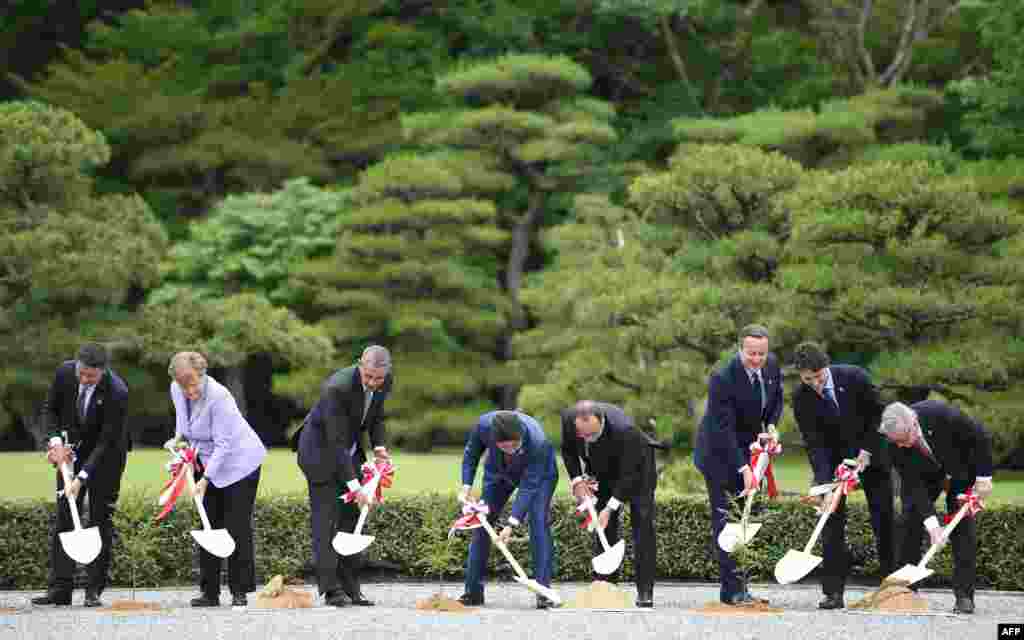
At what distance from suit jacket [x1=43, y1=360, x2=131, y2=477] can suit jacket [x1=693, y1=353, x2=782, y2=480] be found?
11.1ft

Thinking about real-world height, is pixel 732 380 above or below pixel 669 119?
below

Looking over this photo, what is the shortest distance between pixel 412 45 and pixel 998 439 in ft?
50.2

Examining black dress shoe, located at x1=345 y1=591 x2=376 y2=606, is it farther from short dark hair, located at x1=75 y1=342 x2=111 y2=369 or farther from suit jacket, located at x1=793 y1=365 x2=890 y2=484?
suit jacket, located at x1=793 y1=365 x2=890 y2=484

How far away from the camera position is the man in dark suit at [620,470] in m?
9.45

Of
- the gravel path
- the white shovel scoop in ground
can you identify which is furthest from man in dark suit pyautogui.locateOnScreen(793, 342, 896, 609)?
the white shovel scoop in ground

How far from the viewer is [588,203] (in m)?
24.9

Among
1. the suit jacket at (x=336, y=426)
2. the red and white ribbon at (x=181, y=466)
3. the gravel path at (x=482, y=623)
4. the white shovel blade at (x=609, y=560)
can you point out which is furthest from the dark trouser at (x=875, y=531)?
the red and white ribbon at (x=181, y=466)

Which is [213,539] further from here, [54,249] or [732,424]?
[54,249]

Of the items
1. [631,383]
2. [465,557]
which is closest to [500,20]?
[631,383]

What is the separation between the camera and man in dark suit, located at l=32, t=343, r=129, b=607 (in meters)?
9.69

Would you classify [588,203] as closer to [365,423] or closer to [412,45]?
[412,45]

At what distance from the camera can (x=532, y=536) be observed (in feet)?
31.3

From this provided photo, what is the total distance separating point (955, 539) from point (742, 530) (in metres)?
1.31

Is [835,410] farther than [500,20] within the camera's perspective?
No
